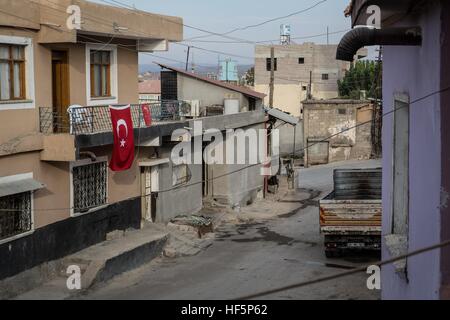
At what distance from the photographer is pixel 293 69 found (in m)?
58.7

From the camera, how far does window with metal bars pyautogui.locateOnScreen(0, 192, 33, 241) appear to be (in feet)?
40.7

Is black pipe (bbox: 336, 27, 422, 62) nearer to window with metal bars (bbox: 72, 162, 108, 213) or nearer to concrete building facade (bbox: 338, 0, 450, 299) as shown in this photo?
concrete building facade (bbox: 338, 0, 450, 299)

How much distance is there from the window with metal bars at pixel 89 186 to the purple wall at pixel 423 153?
29.4 ft

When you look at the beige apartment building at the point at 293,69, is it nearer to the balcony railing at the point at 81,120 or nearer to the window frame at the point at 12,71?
the balcony railing at the point at 81,120

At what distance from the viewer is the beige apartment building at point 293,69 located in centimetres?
5816

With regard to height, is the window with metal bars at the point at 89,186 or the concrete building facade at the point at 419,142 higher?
the concrete building facade at the point at 419,142

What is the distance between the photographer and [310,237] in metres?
19.7

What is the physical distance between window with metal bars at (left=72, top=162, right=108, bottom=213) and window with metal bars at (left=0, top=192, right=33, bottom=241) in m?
1.69

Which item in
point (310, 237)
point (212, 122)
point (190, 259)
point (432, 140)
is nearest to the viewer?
point (432, 140)

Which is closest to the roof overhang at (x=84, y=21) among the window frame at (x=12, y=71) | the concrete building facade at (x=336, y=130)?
the window frame at (x=12, y=71)

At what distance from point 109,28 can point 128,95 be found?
2.53 metres

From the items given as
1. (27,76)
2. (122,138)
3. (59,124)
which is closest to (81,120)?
(59,124)

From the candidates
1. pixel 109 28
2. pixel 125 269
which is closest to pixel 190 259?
pixel 125 269
